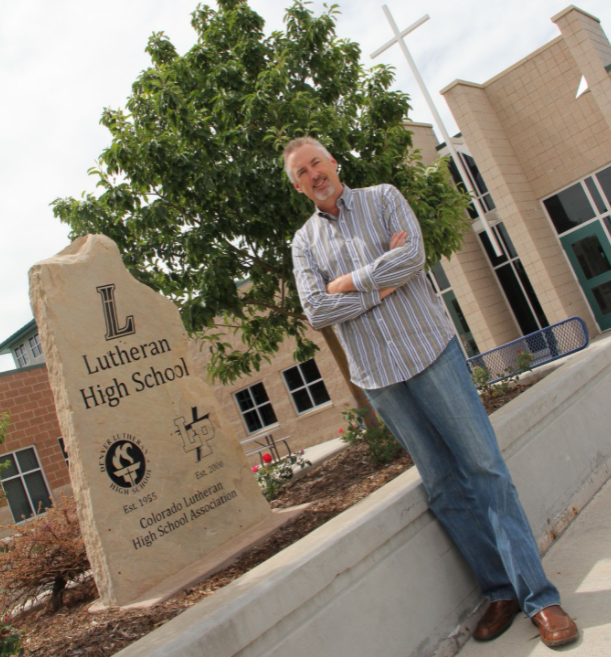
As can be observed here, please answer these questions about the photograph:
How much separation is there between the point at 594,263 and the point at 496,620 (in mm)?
14360

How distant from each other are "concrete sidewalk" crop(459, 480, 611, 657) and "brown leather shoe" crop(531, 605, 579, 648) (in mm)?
27

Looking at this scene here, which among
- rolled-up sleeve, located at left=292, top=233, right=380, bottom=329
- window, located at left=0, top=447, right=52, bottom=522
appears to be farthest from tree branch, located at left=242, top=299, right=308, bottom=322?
window, located at left=0, top=447, right=52, bottom=522

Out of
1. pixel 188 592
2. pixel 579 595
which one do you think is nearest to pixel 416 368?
pixel 579 595

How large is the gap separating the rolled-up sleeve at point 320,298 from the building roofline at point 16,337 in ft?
100

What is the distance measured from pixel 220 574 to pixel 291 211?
9.53 ft

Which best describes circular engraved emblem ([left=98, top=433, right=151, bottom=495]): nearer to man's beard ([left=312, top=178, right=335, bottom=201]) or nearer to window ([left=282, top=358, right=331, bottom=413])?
man's beard ([left=312, top=178, right=335, bottom=201])

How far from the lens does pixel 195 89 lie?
560 cm

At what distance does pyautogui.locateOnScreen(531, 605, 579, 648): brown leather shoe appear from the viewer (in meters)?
2.28

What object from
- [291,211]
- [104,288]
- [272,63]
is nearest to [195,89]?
[272,63]

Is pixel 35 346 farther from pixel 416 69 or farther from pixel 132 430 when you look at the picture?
pixel 132 430

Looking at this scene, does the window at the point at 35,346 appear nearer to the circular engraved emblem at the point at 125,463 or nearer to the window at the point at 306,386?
the window at the point at 306,386

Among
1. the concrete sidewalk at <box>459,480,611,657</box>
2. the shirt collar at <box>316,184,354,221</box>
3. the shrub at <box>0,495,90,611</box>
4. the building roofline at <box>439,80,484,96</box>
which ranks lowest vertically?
the concrete sidewalk at <box>459,480,611,657</box>

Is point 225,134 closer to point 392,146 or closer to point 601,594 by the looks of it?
point 392,146

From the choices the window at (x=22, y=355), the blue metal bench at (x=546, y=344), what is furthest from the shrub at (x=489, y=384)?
the window at (x=22, y=355)
